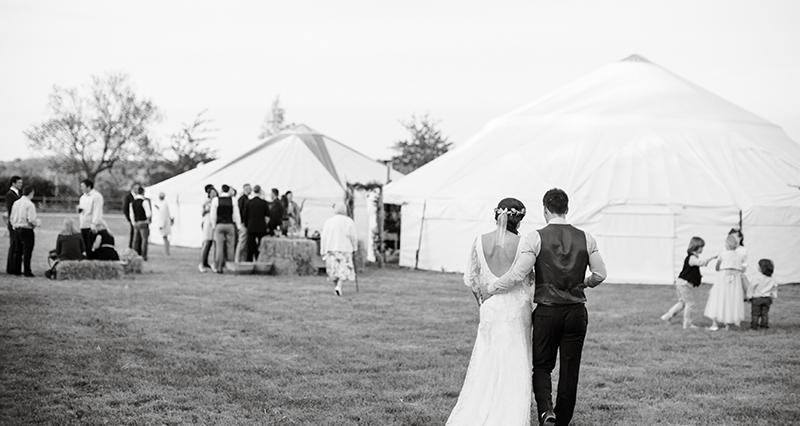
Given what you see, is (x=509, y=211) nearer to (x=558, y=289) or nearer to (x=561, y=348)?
(x=558, y=289)

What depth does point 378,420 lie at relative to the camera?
20.0 feet

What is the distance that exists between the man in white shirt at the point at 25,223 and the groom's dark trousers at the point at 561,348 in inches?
448

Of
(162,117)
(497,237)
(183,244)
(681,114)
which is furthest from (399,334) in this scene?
(162,117)

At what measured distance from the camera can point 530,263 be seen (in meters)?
5.58

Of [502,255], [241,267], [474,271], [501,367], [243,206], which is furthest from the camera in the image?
[243,206]

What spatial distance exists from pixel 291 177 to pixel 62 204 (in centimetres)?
2913

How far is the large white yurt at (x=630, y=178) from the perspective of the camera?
18.0 m

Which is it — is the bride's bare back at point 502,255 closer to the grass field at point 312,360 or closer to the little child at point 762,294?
the grass field at point 312,360

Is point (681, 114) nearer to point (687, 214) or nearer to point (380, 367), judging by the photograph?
point (687, 214)

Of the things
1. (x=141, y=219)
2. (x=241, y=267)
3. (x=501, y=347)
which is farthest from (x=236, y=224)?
(x=501, y=347)

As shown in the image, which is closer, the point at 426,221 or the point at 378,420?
the point at 378,420

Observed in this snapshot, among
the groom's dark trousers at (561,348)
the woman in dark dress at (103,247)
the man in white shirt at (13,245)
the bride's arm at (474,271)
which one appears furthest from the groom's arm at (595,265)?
the man in white shirt at (13,245)

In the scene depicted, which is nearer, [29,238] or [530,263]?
[530,263]

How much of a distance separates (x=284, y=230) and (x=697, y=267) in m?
10.9
